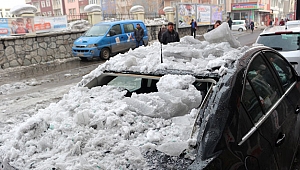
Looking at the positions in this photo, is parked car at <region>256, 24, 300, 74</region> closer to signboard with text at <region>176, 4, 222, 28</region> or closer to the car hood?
the car hood

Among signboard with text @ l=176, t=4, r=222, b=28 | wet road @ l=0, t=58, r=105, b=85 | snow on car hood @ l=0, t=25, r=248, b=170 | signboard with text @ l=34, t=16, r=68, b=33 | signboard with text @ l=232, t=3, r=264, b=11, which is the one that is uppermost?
signboard with text @ l=232, t=3, r=264, b=11

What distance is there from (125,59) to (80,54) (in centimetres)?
1165

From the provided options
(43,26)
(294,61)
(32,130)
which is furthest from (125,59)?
(43,26)

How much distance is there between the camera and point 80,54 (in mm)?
14195

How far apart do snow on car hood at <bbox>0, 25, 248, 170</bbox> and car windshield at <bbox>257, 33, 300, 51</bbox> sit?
4.40 m

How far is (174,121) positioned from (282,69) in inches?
63.6

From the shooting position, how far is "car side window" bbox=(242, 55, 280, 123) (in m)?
2.18

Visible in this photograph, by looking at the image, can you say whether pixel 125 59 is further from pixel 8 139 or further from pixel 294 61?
pixel 294 61

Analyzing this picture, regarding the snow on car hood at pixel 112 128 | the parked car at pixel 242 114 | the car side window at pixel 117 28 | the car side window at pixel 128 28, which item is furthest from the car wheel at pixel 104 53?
the snow on car hood at pixel 112 128

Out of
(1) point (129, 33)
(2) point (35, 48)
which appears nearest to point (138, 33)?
(1) point (129, 33)

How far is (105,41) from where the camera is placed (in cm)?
1427

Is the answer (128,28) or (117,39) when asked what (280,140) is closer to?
(117,39)

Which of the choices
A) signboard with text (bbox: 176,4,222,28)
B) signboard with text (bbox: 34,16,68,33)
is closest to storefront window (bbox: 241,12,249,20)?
signboard with text (bbox: 176,4,222,28)

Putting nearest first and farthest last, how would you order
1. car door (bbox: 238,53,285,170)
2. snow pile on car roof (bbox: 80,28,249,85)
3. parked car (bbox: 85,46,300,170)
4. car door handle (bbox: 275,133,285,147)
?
parked car (bbox: 85,46,300,170) < car door (bbox: 238,53,285,170) < car door handle (bbox: 275,133,285,147) < snow pile on car roof (bbox: 80,28,249,85)
